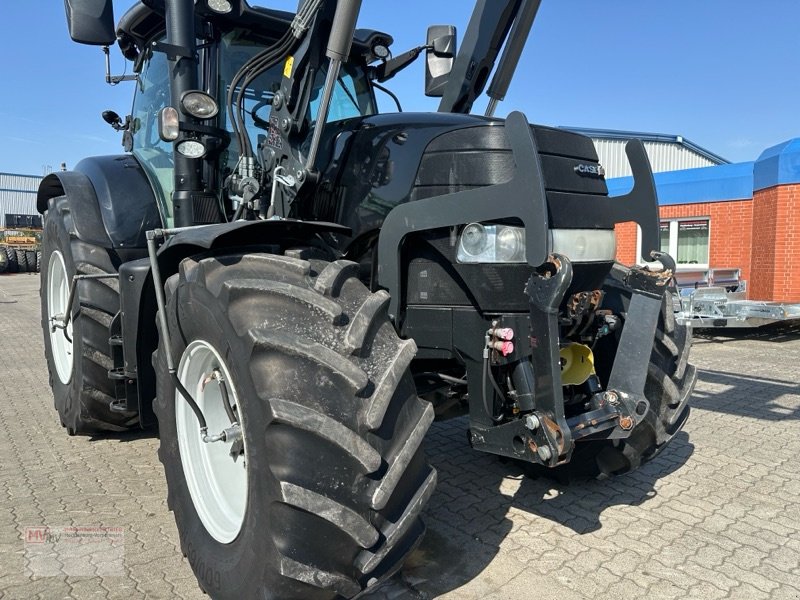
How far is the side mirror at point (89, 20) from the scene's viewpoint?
9.25 ft

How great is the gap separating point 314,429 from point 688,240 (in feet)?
44.1

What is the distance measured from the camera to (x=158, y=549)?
2826 mm

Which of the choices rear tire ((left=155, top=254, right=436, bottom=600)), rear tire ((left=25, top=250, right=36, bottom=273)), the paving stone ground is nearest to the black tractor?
rear tire ((left=155, top=254, right=436, bottom=600))

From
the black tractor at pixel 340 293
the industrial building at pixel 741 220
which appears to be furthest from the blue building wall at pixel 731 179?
the black tractor at pixel 340 293

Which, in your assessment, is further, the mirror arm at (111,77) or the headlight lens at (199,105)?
the mirror arm at (111,77)

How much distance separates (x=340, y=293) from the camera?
7.20 feet

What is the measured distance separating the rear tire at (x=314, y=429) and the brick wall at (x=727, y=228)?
39.7 feet

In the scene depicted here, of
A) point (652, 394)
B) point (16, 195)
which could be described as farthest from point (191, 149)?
point (16, 195)

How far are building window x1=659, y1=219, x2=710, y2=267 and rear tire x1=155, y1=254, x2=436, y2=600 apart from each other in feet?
40.9

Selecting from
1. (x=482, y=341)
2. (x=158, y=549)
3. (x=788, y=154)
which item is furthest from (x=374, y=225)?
(x=788, y=154)

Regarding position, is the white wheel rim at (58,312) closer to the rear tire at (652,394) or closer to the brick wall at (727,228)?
the rear tire at (652,394)

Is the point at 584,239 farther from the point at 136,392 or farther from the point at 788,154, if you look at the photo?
the point at 788,154

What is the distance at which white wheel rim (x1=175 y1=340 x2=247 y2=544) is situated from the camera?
2.50 m

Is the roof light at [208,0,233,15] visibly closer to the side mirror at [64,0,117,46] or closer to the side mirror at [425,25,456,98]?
the side mirror at [64,0,117,46]
